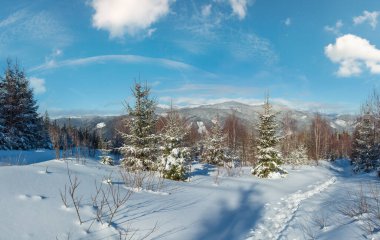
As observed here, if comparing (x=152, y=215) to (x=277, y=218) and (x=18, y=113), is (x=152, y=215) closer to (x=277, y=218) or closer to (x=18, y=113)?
(x=277, y=218)

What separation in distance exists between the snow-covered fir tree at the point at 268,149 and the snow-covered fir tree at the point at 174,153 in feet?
23.5

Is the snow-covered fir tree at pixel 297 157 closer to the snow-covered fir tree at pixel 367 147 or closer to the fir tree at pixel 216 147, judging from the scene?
the snow-covered fir tree at pixel 367 147

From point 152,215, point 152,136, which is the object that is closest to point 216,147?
point 152,136

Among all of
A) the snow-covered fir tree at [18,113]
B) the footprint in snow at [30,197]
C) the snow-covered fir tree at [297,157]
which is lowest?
the snow-covered fir tree at [297,157]

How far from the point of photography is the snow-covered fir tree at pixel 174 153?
1662 cm

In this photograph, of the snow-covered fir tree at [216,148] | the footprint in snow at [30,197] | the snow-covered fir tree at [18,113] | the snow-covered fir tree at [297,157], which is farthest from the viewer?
the snow-covered fir tree at [297,157]

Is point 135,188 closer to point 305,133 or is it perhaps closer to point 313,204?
point 313,204

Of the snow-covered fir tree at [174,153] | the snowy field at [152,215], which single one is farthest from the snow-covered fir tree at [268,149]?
the snowy field at [152,215]

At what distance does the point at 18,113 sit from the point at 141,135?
55.7ft

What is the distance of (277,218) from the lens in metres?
10.1

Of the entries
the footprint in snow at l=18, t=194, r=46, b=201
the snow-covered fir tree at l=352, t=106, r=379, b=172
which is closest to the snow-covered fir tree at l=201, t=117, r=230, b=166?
the snow-covered fir tree at l=352, t=106, r=379, b=172

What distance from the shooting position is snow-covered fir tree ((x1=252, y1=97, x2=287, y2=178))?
72.8ft

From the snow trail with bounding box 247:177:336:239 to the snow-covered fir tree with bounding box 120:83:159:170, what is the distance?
8.14 metres

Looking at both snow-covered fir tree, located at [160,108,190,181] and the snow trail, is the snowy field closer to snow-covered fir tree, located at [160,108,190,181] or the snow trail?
the snow trail
